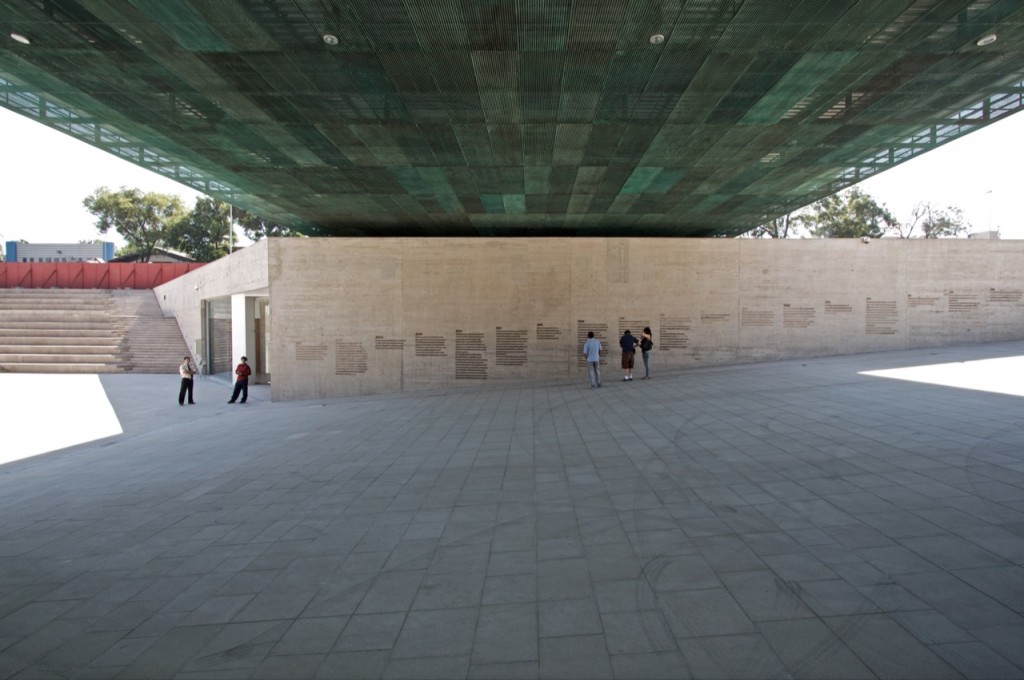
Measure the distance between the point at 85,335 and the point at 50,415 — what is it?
17323mm

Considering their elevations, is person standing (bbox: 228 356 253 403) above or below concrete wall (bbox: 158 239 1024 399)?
below

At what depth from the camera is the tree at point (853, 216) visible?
139 ft

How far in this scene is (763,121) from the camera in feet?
40.9

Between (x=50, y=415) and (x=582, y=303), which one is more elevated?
(x=582, y=303)


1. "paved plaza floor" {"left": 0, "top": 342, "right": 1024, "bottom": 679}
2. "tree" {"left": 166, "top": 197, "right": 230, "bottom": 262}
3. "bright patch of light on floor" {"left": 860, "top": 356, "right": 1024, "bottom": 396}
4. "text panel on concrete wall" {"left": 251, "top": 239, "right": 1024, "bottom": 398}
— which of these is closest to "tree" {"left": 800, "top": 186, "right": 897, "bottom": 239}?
"text panel on concrete wall" {"left": 251, "top": 239, "right": 1024, "bottom": 398}

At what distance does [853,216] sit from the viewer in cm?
4244

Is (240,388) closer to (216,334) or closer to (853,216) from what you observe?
(216,334)

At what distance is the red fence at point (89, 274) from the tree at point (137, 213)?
13.9 meters

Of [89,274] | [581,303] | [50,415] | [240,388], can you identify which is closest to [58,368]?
[50,415]

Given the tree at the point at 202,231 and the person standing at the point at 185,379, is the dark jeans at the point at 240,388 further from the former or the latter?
the tree at the point at 202,231

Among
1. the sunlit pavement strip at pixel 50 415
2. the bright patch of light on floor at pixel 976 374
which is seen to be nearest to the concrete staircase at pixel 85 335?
the sunlit pavement strip at pixel 50 415

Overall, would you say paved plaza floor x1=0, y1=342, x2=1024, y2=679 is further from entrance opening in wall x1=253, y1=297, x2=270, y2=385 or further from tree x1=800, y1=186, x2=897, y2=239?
tree x1=800, y1=186, x2=897, y2=239

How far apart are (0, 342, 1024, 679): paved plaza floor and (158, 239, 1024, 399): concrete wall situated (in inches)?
296

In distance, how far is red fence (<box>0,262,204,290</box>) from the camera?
39.5 m
